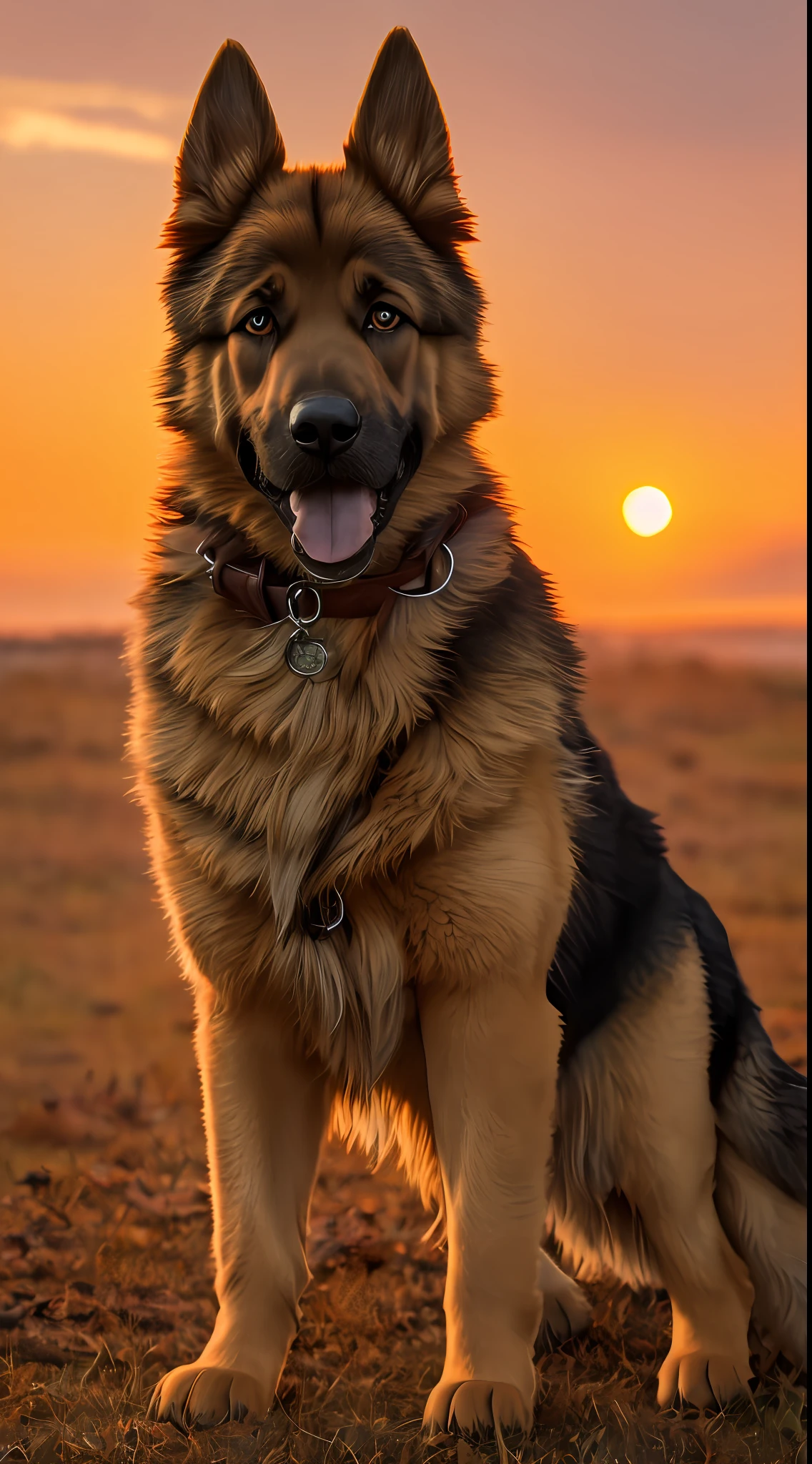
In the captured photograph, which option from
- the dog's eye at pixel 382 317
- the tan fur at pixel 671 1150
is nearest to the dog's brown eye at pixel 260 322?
the dog's eye at pixel 382 317

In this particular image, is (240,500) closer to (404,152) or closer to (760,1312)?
(404,152)

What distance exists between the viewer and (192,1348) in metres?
3.21

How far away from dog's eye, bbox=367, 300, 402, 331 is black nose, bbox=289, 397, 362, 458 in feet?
0.95

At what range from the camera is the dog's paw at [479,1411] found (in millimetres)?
2551

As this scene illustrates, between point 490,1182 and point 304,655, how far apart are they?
1246 millimetres

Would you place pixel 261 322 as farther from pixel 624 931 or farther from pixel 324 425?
pixel 624 931

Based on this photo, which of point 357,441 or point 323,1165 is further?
point 323,1165

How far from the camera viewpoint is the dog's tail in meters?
3.04

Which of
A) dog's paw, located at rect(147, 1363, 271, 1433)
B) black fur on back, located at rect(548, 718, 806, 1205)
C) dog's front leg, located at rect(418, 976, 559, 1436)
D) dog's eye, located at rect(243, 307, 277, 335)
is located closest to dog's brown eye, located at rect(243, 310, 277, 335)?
dog's eye, located at rect(243, 307, 277, 335)

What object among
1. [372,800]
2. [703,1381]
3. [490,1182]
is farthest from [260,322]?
[703,1381]

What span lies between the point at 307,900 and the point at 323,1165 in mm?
2406

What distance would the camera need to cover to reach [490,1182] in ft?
8.59

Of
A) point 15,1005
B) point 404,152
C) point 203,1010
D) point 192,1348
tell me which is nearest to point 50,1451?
point 192,1348

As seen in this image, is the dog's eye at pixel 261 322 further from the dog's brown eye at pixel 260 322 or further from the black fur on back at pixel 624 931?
the black fur on back at pixel 624 931
